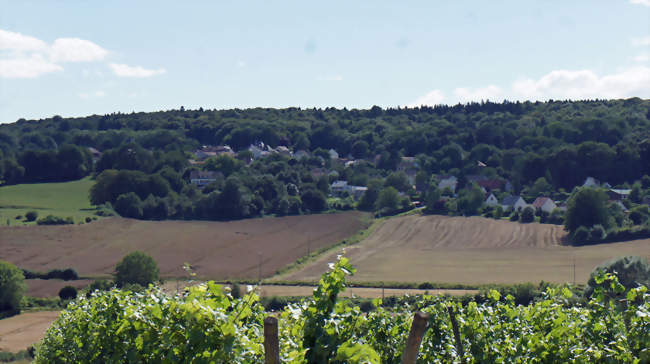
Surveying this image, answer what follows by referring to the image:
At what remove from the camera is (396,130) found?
148 metres

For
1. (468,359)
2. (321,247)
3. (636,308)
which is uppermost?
(636,308)

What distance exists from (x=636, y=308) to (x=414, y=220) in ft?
220

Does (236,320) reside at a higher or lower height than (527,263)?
higher

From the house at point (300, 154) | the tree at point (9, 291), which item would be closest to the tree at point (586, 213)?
the tree at point (9, 291)

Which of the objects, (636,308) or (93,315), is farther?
(93,315)

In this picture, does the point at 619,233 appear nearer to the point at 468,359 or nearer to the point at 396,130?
the point at 468,359

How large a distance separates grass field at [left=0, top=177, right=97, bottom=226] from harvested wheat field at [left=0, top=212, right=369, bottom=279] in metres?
6.50

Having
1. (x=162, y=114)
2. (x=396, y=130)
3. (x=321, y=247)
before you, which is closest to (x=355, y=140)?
(x=396, y=130)

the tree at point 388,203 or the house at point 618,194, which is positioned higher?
the house at point 618,194

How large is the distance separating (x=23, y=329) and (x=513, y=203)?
2314 inches

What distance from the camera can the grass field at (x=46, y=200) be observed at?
235 feet

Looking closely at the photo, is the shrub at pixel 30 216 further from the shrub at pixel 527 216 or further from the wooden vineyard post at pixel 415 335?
the wooden vineyard post at pixel 415 335

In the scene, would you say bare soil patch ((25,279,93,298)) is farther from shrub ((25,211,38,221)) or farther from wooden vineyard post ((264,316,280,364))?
wooden vineyard post ((264,316,280,364))

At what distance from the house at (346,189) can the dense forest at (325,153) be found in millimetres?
2392
